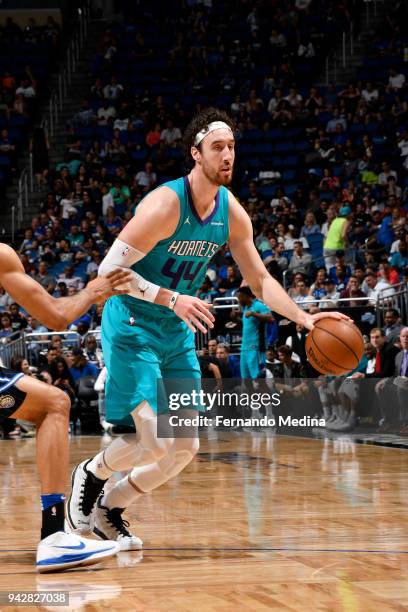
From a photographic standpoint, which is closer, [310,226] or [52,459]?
[52,459]

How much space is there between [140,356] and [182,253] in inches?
22.5

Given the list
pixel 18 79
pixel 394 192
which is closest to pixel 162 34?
pixel 18 79

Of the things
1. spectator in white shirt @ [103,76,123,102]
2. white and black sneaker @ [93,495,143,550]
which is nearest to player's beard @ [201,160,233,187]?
white and black sneaker @ [93,495,143,550]

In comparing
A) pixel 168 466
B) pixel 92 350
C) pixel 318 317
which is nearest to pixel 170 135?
pixel 92 350

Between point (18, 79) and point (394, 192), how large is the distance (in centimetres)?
1239

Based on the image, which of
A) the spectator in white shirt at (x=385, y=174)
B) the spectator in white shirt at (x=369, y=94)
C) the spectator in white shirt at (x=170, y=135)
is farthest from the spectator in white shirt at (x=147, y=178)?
the spectator in white shirt at (x=385, y=174)

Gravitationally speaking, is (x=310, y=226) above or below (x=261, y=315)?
above

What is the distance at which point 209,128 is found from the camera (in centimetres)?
541

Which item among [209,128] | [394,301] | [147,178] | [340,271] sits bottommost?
[209,128]

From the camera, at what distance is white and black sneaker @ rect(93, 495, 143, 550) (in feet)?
17.3

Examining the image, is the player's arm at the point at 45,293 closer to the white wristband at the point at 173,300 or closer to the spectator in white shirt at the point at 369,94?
the white wristband at the point at 173,300

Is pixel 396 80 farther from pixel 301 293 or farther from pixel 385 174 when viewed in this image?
pixel 301 293

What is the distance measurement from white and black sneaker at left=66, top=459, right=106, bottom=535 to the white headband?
185 centimetres

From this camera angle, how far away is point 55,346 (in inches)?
610
